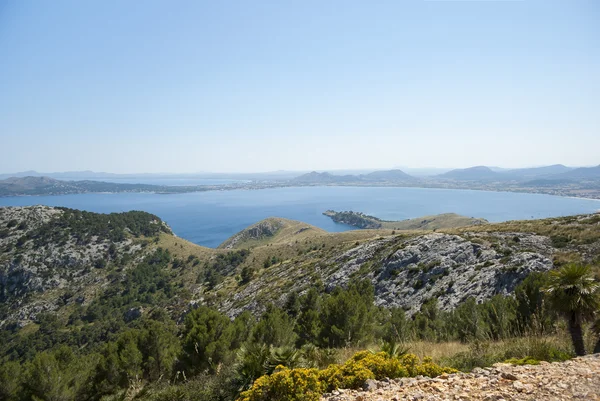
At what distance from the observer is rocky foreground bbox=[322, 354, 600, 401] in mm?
5207

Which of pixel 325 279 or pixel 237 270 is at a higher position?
pixel 325 279

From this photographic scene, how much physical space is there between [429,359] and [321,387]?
3210 millimetres

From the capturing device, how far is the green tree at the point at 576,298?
822 cm

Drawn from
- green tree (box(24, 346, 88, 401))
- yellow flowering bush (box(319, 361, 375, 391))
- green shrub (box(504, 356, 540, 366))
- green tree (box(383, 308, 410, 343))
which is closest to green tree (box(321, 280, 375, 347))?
green tree (box(383, 308, 410, 343))

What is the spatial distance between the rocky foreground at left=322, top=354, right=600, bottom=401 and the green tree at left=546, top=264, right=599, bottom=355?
1.94 m

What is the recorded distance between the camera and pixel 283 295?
4538 cm

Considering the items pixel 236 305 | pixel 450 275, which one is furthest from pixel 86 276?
pixel 450 275

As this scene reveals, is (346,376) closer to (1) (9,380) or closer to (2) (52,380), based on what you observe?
(2) (52,380)

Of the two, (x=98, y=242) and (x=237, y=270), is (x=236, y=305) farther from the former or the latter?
(x=98, y=242)

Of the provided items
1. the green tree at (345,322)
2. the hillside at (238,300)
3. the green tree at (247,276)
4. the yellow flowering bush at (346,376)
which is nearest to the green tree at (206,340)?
the hillside at (238,300)

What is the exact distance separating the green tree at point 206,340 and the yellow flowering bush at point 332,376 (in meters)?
10.3

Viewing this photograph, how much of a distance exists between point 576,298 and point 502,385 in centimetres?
478

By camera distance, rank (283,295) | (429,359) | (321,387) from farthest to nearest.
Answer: (283,295)
(429,359)
(321,387)

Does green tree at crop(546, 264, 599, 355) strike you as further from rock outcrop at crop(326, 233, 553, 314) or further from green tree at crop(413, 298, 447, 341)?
rock outcrop at crop(326, 233, 553, 314)
